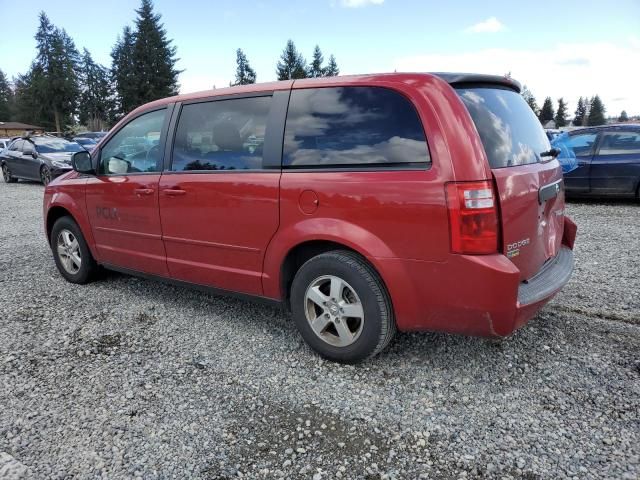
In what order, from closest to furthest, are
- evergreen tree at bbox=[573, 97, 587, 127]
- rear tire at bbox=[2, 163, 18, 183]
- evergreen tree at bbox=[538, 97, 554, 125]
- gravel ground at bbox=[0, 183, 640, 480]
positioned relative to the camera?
gravel ground at bbox=[0, 183, 640, 480], rear tire at bbox=[2, 163, 18, 183], evergreen tree at bbox=[538, 97, 554, 125], evergreen tree at bbox=[573, 97, 587, 127]

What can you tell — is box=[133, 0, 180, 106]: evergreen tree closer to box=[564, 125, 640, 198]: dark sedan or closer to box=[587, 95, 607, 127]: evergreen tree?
box=[564, 125, 640, 198]: dark sedan

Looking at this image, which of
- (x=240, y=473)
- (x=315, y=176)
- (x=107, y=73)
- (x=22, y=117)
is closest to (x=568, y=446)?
(x=240, y=473)

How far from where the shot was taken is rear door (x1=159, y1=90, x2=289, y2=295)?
324 centimetres

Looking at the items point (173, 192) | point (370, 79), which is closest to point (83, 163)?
point (173, 192)

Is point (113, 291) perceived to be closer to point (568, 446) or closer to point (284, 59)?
point (568, 446)

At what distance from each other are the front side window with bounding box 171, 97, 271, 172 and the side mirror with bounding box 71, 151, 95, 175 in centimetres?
120

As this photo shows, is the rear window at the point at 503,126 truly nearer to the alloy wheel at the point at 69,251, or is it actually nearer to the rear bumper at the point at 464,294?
the rear bumper at the point at 464,294

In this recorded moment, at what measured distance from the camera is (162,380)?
9.88 ft

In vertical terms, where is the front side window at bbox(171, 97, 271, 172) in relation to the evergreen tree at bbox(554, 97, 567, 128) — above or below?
below

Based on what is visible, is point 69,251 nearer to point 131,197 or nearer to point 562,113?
point 131,197

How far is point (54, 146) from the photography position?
50.8ft

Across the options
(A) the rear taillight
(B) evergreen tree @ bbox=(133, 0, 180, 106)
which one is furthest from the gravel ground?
(B) evergreen tree @ bbox=(133, 0, 180, 106)

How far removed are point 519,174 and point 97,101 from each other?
90.3m

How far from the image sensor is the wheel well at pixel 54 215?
5000 mm
